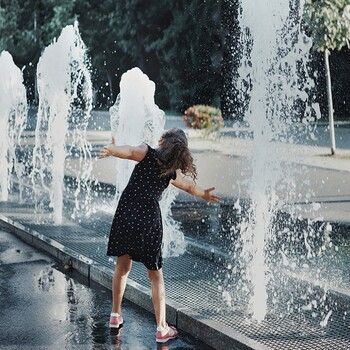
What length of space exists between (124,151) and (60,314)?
1.66 m

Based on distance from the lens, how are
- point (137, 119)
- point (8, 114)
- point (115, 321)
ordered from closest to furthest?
1. point (115, 321)
2. point (137, 119)
3. point (8, 114)

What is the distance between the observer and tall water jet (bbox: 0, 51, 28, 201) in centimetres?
1323

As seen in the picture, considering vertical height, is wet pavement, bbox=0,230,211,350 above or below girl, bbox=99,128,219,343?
below

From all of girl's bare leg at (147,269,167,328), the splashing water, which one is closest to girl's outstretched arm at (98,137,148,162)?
girl's bare leg at (147,269,167,328)

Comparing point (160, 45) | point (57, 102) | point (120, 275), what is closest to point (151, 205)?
point (120, 275)

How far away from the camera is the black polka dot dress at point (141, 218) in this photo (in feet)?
19.0

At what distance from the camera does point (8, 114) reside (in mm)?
14086

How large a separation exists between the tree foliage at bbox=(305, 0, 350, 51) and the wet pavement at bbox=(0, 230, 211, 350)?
39.0ft

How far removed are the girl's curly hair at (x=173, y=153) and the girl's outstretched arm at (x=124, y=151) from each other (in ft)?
0.40

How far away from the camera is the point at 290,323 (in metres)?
5.99

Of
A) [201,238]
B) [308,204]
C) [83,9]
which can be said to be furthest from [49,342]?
[83,9]

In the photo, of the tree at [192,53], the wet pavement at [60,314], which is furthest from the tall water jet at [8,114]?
the tree at [192,53]

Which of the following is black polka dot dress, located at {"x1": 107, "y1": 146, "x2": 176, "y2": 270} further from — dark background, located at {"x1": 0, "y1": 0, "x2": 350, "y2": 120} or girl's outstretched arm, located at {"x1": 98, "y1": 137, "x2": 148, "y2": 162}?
dark background, located at {"x1": 0, "y1": 0, "x2": 350, "y2": 120}

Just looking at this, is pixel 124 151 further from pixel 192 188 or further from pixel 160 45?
pixel 160 45
